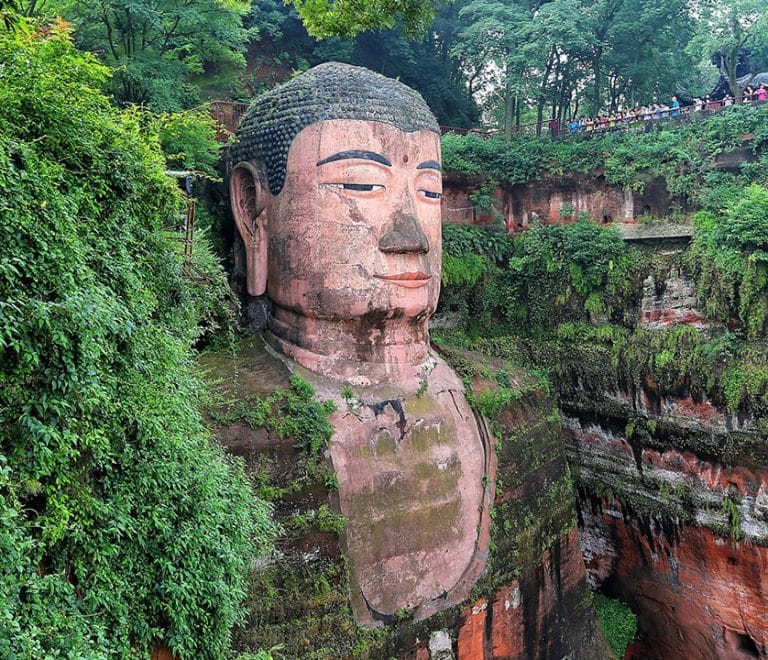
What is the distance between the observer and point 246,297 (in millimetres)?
8211

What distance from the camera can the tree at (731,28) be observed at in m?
16.0

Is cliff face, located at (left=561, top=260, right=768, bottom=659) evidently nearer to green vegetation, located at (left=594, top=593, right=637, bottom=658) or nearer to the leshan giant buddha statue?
green vegetation, located at (left=594, top=593, right=637, bottom=658)

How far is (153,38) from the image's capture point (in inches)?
395

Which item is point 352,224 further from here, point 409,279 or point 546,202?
point 546,202

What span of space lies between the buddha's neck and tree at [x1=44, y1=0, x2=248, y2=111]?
4.30 metres

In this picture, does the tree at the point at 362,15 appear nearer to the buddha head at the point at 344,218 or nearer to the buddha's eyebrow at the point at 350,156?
the buddha head at the point at 344,218

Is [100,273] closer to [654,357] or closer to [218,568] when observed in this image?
[218,568]

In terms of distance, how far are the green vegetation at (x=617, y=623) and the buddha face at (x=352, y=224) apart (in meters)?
7.71

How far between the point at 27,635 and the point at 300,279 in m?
5.01

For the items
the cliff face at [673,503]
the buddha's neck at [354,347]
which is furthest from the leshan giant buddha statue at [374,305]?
the cliff face at [673,503]

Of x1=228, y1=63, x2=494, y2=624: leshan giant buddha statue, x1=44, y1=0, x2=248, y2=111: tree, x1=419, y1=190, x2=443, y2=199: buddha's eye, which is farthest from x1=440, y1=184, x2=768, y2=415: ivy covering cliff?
x1=44, y1=0, x2=248, y2=111: tree

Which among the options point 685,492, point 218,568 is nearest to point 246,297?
point 218,568

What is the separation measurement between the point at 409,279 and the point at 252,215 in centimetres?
229

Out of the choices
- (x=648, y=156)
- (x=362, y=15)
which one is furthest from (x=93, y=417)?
(x=648, y=156)
